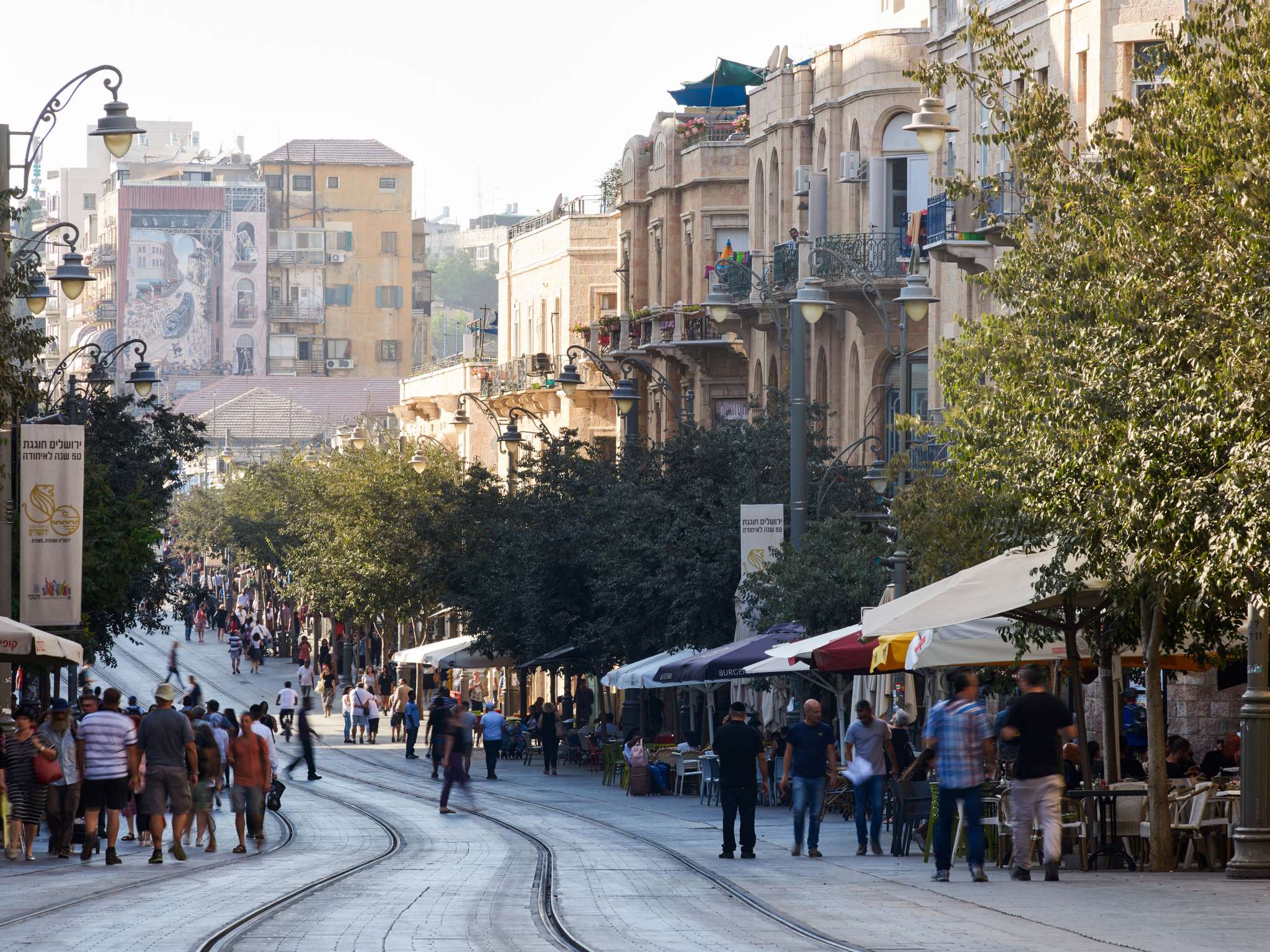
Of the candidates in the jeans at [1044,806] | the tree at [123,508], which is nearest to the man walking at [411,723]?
the tree at [123,508]

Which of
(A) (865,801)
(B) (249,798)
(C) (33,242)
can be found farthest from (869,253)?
(A) (865,801)

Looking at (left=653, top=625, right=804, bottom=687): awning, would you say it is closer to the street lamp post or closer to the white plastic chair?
the white plastic chair

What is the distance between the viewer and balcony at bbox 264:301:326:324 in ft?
550

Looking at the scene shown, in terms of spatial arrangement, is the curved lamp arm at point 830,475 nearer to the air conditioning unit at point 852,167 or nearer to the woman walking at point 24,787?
the air conditioning unit at point 852,167

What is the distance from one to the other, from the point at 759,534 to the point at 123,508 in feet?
30.9

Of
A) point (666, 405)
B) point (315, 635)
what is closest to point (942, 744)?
point (666, 405)

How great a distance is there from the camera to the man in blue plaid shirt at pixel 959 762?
1764cm

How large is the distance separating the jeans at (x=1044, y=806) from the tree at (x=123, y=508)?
54.4ft

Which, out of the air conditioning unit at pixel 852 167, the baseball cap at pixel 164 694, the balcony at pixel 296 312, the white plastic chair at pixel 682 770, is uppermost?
the balcony at pixel 296 312

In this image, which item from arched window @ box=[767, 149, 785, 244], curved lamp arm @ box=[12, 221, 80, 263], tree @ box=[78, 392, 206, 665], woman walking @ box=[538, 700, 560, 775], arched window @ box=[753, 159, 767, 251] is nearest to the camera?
curved lamp arm @ box=[12, 221, 80, 263]

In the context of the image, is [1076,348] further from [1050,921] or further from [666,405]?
[666,405]

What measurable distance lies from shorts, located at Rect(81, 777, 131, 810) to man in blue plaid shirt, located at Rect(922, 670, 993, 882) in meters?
8.13

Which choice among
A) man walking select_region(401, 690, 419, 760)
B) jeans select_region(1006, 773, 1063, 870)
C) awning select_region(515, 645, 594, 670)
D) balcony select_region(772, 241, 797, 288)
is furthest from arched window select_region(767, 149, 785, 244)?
jeans select_region(1006, 773, 1063, 870)

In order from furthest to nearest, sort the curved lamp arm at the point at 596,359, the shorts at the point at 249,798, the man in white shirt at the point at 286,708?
the curved lamp arm at the point at 596,359, the man in white shirt at the point at 286,708, the shorts at the point at 249,798
